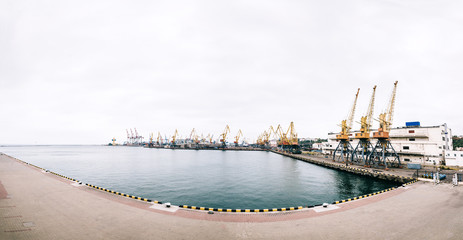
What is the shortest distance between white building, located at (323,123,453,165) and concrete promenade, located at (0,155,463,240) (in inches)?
1954

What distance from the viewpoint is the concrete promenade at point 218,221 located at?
12.6 metres

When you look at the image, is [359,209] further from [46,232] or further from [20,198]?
[20,198]

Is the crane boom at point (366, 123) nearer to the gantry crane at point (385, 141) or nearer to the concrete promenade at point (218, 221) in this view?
the gantry crane at point (385, 141)

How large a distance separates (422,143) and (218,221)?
74727 millimetres

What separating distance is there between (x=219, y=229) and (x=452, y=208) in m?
22.3

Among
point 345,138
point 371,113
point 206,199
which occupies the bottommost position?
point 206,199

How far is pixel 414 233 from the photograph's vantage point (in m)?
12.8

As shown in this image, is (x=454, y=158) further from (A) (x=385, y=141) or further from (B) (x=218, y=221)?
(B) (x=218, y=221)

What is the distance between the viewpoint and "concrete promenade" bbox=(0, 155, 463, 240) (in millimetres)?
12617

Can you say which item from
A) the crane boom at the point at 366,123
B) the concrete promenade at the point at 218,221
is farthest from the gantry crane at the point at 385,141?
the concrete promenade at the point at 218,221

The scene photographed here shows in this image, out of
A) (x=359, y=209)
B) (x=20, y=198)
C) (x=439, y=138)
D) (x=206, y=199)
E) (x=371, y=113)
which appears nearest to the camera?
(x=359, y=209)

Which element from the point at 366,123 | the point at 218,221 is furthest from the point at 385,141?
the point at 218,221

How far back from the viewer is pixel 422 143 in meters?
58.7

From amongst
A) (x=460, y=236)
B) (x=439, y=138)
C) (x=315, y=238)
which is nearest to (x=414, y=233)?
(x=460, y=236)
